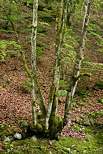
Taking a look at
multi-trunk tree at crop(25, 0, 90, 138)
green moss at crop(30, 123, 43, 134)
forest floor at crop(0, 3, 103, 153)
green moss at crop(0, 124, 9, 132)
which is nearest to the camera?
multi-trunk tree at crop(25, 0, 90, 138)

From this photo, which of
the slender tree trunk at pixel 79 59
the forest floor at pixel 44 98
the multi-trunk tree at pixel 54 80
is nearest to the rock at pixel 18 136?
the multi-trunk tree at pixel 54 80

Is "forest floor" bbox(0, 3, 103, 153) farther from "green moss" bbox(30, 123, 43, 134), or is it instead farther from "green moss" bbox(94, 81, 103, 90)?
Result: "green moss" bbox(30, 123, 43, 134)

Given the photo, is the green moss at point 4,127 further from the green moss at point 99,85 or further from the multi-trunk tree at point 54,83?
the green moss at point 99,85

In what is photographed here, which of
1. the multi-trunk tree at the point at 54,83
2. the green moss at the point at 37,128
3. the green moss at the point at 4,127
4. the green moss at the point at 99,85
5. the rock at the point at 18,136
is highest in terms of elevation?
the multi-trunk tree at the point at 54,83

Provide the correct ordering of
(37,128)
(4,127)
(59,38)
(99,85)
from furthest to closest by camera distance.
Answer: (99,85), (4,127), (37,128), (59,38)

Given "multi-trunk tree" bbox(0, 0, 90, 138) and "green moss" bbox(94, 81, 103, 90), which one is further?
"green moss" bbox(94, 81, 103, 90)

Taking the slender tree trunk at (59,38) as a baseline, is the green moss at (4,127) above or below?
below

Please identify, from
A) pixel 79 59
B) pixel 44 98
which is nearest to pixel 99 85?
pixel 44 98

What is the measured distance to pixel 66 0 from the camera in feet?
16.1

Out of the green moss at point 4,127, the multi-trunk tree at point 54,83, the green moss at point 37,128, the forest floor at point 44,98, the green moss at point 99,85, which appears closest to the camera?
the multi-trunk tree at point 54,83

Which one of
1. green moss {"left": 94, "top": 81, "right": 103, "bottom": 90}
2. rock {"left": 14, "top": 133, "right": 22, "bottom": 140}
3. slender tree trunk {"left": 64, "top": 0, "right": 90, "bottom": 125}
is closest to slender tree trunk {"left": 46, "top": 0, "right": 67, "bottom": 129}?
slender tree trunk {"left": 64, "top": 0, "right": 90, "bottom": 125}

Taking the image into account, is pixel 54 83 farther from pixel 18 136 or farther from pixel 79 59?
pixel 18 136

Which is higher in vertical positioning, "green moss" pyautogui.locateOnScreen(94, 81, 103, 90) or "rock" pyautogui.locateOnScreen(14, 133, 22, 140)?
"rock" pyautogui.locateOnScreen(14, 133, 22, 140)

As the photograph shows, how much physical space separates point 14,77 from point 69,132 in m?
5.46
